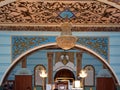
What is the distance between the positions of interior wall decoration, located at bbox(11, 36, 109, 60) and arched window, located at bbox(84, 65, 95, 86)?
5934mm

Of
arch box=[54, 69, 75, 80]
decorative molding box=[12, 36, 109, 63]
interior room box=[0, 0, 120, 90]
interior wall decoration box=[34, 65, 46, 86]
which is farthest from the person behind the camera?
arch box=[54, 69, 75, 80]

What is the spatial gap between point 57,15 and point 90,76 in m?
7.59

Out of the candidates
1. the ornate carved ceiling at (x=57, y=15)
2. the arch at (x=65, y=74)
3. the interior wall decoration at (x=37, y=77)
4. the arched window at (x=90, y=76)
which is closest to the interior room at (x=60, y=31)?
the ornate carved ceiling at (x=57, y=15)

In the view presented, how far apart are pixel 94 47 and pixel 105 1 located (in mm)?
2852

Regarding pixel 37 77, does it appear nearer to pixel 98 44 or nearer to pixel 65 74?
pixel 65 74

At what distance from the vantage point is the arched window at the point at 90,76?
1510cm

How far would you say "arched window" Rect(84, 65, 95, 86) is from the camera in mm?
15102

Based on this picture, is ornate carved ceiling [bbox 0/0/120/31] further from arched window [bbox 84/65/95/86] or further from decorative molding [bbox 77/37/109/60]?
arched window [bbox 84/65/95/86]

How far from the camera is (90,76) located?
15148mm

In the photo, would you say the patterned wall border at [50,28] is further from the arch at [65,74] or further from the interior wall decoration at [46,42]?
the arch at [65,74]

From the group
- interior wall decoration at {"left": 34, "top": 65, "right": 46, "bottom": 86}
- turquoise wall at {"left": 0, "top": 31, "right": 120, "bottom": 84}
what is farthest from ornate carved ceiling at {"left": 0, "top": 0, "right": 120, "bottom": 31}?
interior wall decoration at {"left": 34, "top": 65, "right": 46, "bottom": 86}

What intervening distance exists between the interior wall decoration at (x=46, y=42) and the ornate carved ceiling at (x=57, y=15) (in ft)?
0.90

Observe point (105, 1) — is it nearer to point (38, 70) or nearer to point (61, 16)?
point (61, 16)

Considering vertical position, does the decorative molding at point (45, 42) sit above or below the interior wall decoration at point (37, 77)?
above
